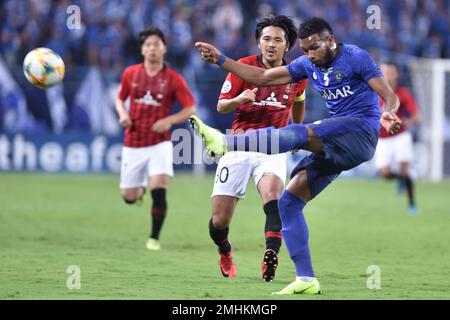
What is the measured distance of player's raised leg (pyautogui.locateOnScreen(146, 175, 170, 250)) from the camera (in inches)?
456

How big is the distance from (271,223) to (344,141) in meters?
1.70

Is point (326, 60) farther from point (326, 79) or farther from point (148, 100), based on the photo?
point (148, 100)

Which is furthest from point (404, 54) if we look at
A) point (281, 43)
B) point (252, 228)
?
point (281, 43)

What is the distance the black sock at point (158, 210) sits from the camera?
38.2ft

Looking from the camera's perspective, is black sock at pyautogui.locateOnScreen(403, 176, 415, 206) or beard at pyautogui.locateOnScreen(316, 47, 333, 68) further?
black sock at pyautogui.locateOnScreen(403, 176, 415, 206)

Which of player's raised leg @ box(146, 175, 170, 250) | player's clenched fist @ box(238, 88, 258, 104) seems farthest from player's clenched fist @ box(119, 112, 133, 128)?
player's clenched fist @ box(238, 88, 258, 104)

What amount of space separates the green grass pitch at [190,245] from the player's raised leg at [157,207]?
184 mm

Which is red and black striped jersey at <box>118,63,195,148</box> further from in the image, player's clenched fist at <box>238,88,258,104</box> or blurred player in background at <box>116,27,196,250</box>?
player's clenched fist at <box>238,88,258,104</box>

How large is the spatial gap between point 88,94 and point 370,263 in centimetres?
1344

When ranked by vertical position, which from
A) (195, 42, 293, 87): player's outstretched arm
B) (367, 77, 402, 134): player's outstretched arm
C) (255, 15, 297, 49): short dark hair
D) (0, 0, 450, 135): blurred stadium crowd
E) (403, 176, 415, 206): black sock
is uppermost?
(0, 0, 450, 135): blurred stadium crowd

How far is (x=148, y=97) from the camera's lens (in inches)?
475

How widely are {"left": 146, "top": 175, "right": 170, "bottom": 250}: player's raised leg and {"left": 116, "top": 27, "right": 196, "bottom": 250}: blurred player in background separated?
12 mm

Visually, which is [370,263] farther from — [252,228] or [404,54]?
[404,54]
